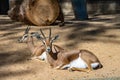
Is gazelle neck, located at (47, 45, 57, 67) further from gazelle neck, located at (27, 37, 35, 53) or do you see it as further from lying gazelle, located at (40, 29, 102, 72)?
gazelle neck, located at (27, 37, 35, 53)

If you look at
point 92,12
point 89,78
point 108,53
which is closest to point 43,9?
point 108,53

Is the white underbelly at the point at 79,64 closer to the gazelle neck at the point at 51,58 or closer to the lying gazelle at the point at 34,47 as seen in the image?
the gazelle neck at the point at 51,58

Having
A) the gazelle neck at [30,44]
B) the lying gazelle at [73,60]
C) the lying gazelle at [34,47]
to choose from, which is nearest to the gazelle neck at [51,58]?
the lying gazelle at [73,60]

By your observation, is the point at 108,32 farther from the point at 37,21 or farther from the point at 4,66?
the point at 4,66

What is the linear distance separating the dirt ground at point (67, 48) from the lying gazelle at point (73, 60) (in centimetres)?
11

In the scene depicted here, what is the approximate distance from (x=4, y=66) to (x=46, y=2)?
3077mm

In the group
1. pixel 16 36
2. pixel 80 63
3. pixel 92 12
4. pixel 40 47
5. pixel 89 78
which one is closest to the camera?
pixel 89 78

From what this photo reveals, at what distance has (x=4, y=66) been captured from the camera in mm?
7238

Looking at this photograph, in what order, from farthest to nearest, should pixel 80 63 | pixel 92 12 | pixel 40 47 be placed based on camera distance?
pixel 92 12, pixel 40 47, pixel 80 63

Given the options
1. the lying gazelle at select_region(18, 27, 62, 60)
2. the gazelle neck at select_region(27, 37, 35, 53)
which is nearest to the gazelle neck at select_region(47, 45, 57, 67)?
the lying gazelle at select_region(18, 27, 62, 60)

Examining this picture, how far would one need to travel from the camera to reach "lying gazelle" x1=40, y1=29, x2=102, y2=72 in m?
7.14

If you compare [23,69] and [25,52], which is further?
[25,52]

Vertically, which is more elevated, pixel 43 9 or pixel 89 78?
pixel 43 9

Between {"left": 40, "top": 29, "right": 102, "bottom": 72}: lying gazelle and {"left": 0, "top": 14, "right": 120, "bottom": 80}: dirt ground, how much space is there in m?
0.11
